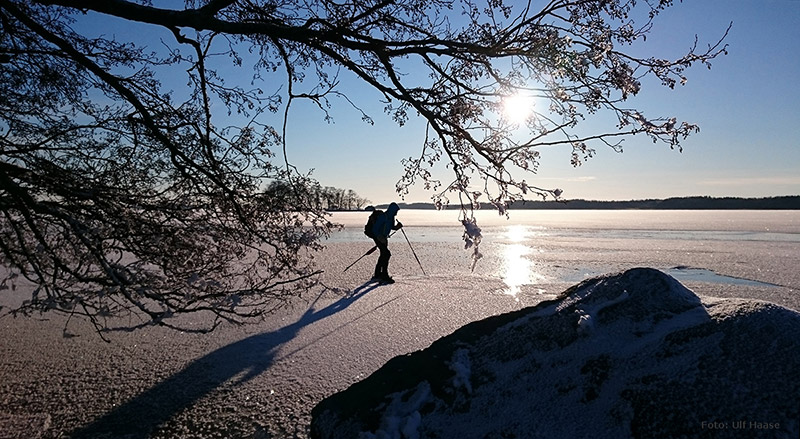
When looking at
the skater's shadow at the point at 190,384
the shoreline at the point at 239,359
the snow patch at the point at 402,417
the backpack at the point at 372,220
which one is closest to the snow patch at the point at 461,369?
the snow patch at the point at 402,417

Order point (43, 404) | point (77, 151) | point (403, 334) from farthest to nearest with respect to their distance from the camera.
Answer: point (403, 334) → point (77, 151) → point (43, 404)

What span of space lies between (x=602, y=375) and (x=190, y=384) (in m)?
3.22

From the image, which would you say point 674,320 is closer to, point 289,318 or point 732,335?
point 732,335

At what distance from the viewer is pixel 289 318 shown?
19.2ft

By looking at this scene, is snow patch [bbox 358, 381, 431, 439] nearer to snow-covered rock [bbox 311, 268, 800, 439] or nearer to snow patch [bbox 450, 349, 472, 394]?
snow-covered rock [bbox 311, 268, 800, 439]

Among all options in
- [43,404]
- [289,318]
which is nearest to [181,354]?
[43,404]

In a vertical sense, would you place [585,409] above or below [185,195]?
below

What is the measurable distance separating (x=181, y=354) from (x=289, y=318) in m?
1.60

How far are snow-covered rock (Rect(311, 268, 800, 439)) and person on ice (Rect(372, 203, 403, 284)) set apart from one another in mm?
6097

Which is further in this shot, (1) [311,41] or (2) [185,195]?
(2) [185,195]

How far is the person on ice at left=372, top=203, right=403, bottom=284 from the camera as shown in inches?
351

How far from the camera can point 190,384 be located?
3660mm

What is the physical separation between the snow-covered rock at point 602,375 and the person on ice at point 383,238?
6.10m

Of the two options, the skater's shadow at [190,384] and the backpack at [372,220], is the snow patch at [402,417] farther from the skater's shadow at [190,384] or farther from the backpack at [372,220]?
the backpack at [372,220]
